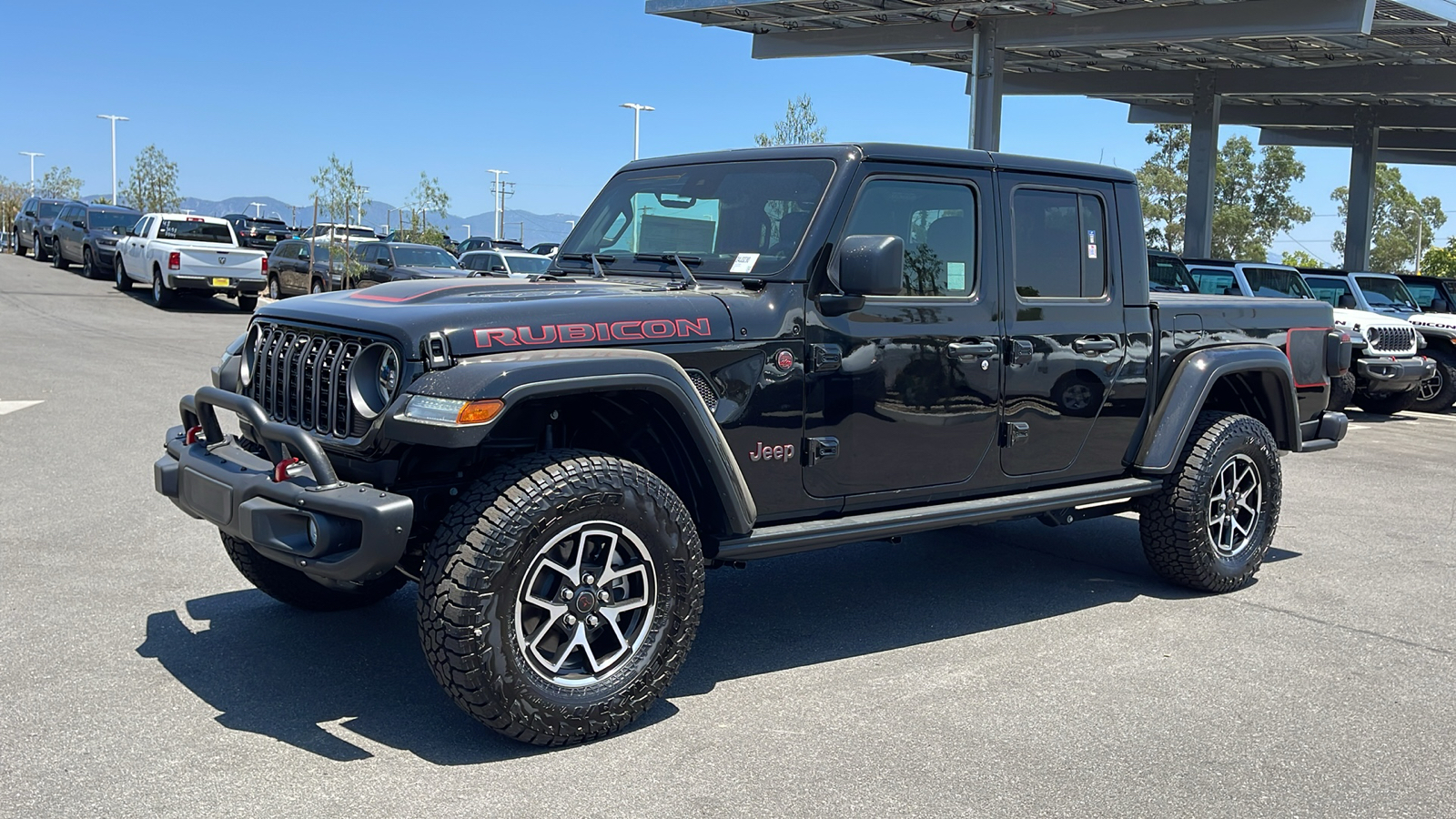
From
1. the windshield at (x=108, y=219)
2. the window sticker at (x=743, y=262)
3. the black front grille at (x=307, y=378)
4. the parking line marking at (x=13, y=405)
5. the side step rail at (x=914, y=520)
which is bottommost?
the parking line marking at (x=13, y=405)

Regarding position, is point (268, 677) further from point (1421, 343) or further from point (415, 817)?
point (1421, 343)

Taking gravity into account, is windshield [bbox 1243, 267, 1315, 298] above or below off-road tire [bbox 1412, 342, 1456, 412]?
above

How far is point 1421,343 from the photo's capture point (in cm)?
1469

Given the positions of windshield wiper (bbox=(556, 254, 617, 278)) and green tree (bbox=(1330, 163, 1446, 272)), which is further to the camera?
green tree (bbox=(1330, 163, 1446, 272))

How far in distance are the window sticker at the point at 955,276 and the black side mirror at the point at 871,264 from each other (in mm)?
634

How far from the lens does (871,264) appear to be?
455cm

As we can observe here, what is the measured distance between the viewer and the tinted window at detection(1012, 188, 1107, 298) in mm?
5527

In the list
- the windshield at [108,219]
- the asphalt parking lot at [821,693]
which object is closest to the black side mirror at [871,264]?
the asphalt parking lot at [821,693]

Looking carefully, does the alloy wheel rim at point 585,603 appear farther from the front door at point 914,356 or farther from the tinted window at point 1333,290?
the tinted window at point 1333,290

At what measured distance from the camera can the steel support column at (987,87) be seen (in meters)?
23.2

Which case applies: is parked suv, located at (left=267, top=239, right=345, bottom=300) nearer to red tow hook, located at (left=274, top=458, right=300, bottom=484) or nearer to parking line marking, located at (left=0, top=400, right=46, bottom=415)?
parking line marking, located at (left=0, top=400, right=46, bottom=415)

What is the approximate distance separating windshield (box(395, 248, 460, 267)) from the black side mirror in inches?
768

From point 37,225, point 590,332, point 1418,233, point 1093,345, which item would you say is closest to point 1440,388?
point 1093,345

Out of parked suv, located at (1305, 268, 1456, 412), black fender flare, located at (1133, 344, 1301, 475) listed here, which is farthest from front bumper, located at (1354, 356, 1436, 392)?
black fender flare, located at (1133, 344, 1301, 475)
